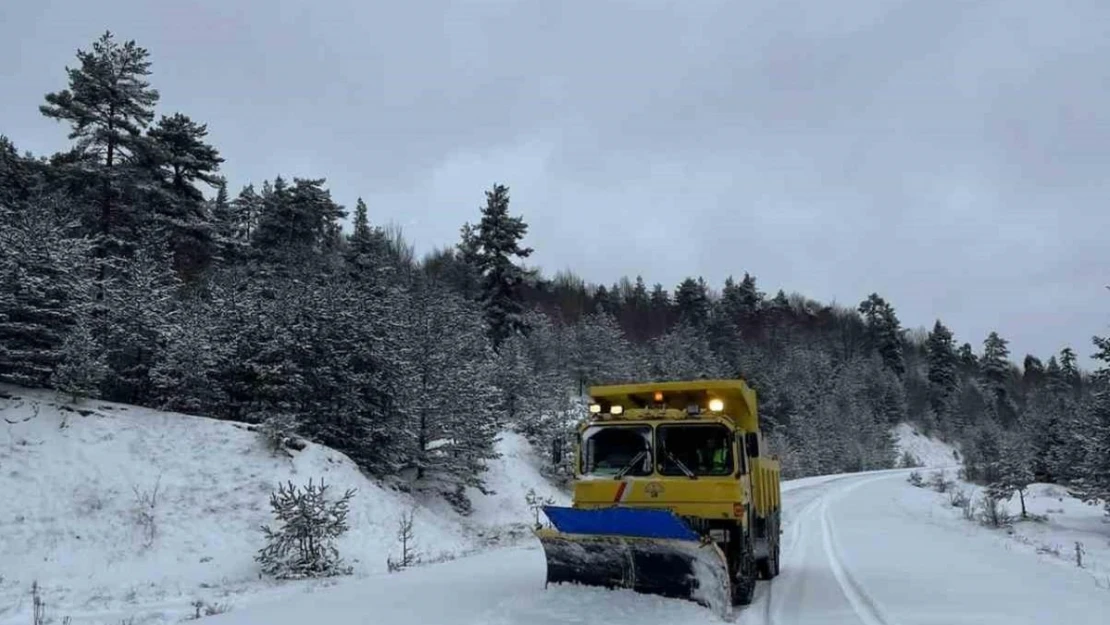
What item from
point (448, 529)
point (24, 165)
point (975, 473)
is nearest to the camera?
point (448, 529)

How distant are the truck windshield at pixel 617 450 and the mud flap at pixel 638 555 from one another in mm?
1144

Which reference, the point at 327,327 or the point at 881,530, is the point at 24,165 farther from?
the point at 881,530

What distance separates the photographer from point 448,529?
25.0 metres

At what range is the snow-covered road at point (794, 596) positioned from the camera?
8828 millimetres

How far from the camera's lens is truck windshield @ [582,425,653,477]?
10.5 meters

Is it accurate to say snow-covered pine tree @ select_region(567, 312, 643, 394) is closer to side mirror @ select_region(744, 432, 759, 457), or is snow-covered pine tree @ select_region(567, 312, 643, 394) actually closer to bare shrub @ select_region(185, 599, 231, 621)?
side mirror @ select_region(744, 432, 759, 457)

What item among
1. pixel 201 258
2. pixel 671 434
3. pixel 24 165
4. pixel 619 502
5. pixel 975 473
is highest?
pixel 24 165

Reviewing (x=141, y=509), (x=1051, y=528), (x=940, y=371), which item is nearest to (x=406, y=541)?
(x=141, y=509)

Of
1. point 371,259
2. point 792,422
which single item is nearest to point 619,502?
point 371,259

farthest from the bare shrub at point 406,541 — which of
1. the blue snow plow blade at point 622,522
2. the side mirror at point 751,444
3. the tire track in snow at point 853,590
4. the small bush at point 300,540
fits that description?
the tire track in snow at point 853,590

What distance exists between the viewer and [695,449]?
34.2 feet

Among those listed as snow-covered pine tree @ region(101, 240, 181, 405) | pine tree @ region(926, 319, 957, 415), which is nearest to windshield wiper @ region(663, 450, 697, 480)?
snow-covered pine tree @ region(101, 240, 181, 405)

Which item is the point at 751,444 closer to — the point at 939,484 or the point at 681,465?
the point at 681,465

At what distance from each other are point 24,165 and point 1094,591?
156ft
